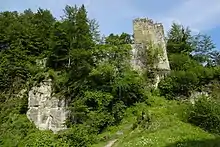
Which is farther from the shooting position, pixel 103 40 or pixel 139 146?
pixel 103 40

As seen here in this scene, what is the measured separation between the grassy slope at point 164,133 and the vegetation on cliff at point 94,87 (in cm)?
7

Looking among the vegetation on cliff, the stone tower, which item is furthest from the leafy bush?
the stone tower

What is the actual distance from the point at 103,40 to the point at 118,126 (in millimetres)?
12400

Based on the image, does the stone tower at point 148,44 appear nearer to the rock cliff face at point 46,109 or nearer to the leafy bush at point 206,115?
the rock cliff face at point 46,109

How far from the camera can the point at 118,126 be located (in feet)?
122

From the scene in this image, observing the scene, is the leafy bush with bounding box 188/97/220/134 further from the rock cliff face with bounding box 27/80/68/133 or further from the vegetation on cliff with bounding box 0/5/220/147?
the rock cliff face with bounding box 27/80/68/133

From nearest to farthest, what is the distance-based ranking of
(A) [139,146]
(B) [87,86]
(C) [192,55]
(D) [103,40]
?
(A) [139,146]
(B) [87,86]
(D) [103,40]
(C) [192,55]

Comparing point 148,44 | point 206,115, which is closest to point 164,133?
point 206,115

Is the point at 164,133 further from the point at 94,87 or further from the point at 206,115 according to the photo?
the point at 94,87

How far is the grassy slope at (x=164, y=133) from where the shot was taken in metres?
27.3

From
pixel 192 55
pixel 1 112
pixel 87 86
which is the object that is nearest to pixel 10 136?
pixel 1 112

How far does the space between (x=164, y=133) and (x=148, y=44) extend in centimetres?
2120

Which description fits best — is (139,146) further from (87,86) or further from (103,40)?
(103,40)

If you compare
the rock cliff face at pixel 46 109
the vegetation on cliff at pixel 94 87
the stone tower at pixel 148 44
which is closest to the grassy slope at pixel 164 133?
the vegetation on cliff at pixel 94 87
